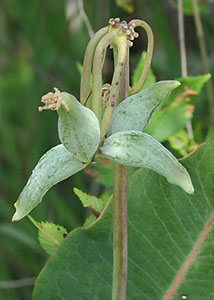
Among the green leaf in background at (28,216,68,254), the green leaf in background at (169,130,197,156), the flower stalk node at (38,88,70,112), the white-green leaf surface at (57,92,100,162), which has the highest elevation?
the flower stalk node at (38,88,70,112)

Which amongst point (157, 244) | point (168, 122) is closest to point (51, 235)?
point (157, 244)

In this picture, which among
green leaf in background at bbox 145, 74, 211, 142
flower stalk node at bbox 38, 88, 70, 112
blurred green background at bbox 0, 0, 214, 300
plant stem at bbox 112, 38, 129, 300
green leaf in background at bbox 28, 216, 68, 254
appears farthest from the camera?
blurred green background at bbox 0, 0, 214, 300

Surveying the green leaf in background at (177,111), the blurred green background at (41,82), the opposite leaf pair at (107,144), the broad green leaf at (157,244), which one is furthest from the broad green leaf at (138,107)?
the blurred green background at (41,82)

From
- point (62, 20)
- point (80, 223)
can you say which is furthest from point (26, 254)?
point (62, 20)

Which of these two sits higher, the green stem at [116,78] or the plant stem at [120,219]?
the green stem at [116,78]

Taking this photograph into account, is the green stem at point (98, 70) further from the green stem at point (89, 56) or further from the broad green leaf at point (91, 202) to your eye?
the broad green leaf at point (91, 202)

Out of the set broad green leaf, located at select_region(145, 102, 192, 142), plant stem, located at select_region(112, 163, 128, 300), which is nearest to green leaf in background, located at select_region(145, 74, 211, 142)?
broad green leaf, located at select_region(145, 102, 192, 142)

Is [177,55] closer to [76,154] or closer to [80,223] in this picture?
[80,223]

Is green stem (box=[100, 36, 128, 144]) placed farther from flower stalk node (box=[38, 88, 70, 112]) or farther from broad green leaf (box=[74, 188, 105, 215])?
broad green leaf (box=[74, 188, 105, 215])
